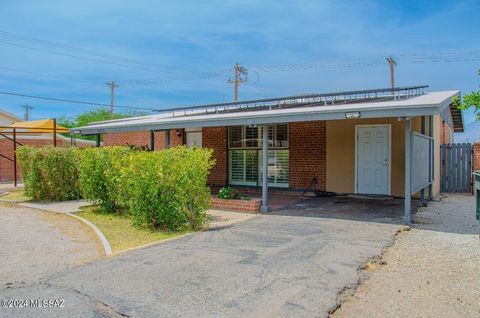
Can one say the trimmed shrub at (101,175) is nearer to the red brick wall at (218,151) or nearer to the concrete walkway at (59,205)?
the concrete walkway at (59,205)

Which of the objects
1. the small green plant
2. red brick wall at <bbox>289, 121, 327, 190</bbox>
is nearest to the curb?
the small green plant

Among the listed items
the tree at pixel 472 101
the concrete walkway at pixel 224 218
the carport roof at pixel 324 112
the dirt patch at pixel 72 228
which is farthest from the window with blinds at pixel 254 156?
the tree at pixel 472 101

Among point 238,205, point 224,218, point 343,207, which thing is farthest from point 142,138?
point 343,207

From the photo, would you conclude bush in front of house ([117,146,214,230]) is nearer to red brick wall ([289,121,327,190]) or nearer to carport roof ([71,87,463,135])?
carport roof ([71,87,463,135])

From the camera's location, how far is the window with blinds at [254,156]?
13633mm

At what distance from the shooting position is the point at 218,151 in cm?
1500

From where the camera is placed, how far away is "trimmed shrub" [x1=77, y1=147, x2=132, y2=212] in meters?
9.56

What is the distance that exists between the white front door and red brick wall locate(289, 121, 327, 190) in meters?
1.16

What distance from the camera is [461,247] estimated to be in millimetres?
6332

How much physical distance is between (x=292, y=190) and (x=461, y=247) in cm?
727

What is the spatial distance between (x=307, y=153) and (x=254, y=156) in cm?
195

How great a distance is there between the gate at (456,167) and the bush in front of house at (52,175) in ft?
42.8

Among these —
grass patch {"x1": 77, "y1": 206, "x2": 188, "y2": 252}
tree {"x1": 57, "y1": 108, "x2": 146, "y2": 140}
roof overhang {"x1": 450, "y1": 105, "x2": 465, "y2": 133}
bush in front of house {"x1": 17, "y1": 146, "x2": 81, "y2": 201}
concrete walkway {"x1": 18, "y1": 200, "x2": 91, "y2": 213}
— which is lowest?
grass patch {"x1": 77, "y1": 206, "x2": 188, "y2": 252}

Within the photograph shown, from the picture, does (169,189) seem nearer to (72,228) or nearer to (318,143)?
(72,228)
